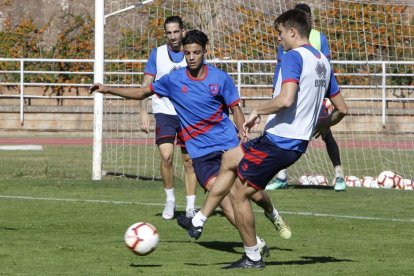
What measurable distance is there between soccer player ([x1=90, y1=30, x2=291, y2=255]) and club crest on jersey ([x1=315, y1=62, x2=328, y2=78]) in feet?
4.28

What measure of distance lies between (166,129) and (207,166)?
9.25 feet

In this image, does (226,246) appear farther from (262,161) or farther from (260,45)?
(260,45)

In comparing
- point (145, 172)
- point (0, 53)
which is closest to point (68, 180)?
point (145, 172)

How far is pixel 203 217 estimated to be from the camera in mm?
8555

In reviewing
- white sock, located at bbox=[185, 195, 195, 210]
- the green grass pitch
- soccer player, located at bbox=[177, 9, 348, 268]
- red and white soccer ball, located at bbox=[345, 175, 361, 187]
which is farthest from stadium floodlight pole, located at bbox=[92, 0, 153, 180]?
soccer player, located at bbox=[177, 9, 348, 268]

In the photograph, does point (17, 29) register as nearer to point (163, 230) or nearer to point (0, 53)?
point (0, 53)

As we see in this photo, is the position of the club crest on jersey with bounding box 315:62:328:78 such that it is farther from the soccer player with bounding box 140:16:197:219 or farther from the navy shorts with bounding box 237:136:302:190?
the soccer player with bounding box 140:16:197:219

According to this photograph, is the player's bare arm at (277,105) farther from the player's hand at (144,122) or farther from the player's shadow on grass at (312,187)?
the player's shadow on grass at (312,187)

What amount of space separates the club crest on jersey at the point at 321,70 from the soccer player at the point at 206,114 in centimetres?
130

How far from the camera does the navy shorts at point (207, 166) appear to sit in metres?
9.48

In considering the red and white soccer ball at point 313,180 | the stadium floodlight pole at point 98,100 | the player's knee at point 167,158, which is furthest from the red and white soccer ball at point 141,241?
A: the red and white soccer ball at point 313,180

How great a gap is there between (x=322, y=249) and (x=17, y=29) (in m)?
24.9

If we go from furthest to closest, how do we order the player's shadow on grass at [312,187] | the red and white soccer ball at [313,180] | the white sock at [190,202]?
1. the red and white soccer ball at [313,180]
2. the player's shadow on grass at [312,187]
3. the white sock at [190,202]

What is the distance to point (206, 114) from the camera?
31.5 feet
